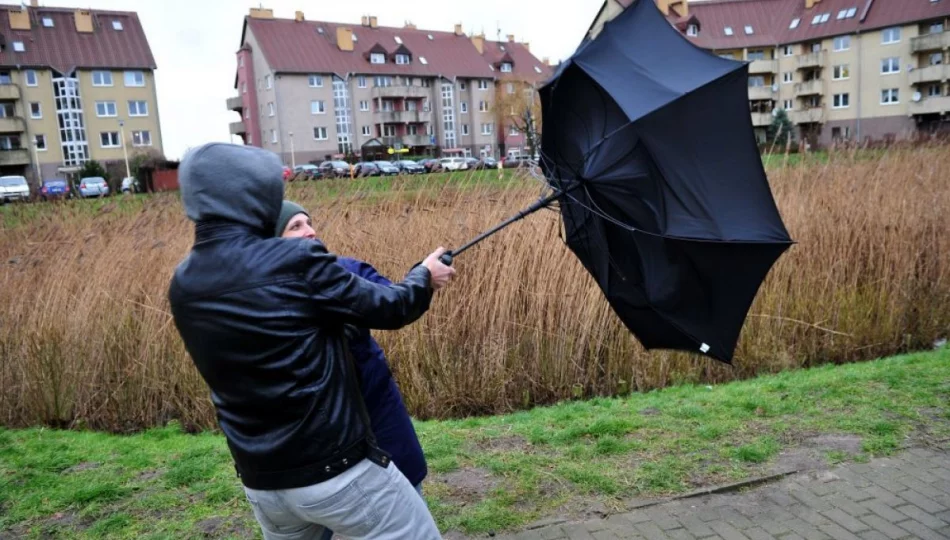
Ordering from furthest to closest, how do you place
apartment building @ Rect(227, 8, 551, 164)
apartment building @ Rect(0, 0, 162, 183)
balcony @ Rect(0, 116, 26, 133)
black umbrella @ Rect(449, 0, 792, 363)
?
apartment building @ Rect(227, 8, 551, 164), apartment building @ Rect(0, 0, 162, 183), balcony @ Rect(0, 116, 26, 133), black umbrella @ Rect(449, 0, 792, 363)

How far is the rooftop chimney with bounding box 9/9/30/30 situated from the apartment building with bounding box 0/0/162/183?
→ 0.07m

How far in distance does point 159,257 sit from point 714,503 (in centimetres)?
562

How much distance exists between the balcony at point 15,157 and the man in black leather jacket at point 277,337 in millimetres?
66629

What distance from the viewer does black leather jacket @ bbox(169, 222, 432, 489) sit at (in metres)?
1.97

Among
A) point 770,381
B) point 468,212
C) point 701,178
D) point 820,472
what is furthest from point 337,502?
point 468,212

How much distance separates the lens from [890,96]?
197ft

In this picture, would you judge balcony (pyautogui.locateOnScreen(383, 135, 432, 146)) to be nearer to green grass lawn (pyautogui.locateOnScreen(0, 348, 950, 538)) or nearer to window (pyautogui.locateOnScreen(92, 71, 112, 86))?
window (pyautogui.locateOnScreen(92, 71, 112, 86))

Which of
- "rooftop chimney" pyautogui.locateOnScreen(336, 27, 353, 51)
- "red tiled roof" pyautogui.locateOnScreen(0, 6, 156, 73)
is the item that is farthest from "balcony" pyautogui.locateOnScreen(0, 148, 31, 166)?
"rooftop chimney" pyautogui.locateOnScreen(336, 27, 353, 51)

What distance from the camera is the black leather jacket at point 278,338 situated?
1.97 meters

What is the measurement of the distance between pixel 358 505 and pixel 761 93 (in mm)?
69909

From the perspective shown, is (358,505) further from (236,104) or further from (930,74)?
(236,104)

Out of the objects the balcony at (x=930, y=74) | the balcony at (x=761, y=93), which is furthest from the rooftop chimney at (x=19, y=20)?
the balcony at (x=930, y=74)

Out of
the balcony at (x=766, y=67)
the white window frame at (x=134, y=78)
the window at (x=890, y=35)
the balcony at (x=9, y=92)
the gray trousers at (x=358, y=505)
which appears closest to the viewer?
the gray trousers at (x=358, y=505)

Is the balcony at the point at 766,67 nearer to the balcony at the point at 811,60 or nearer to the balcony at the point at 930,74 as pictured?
the balcony at the point at 811,60
